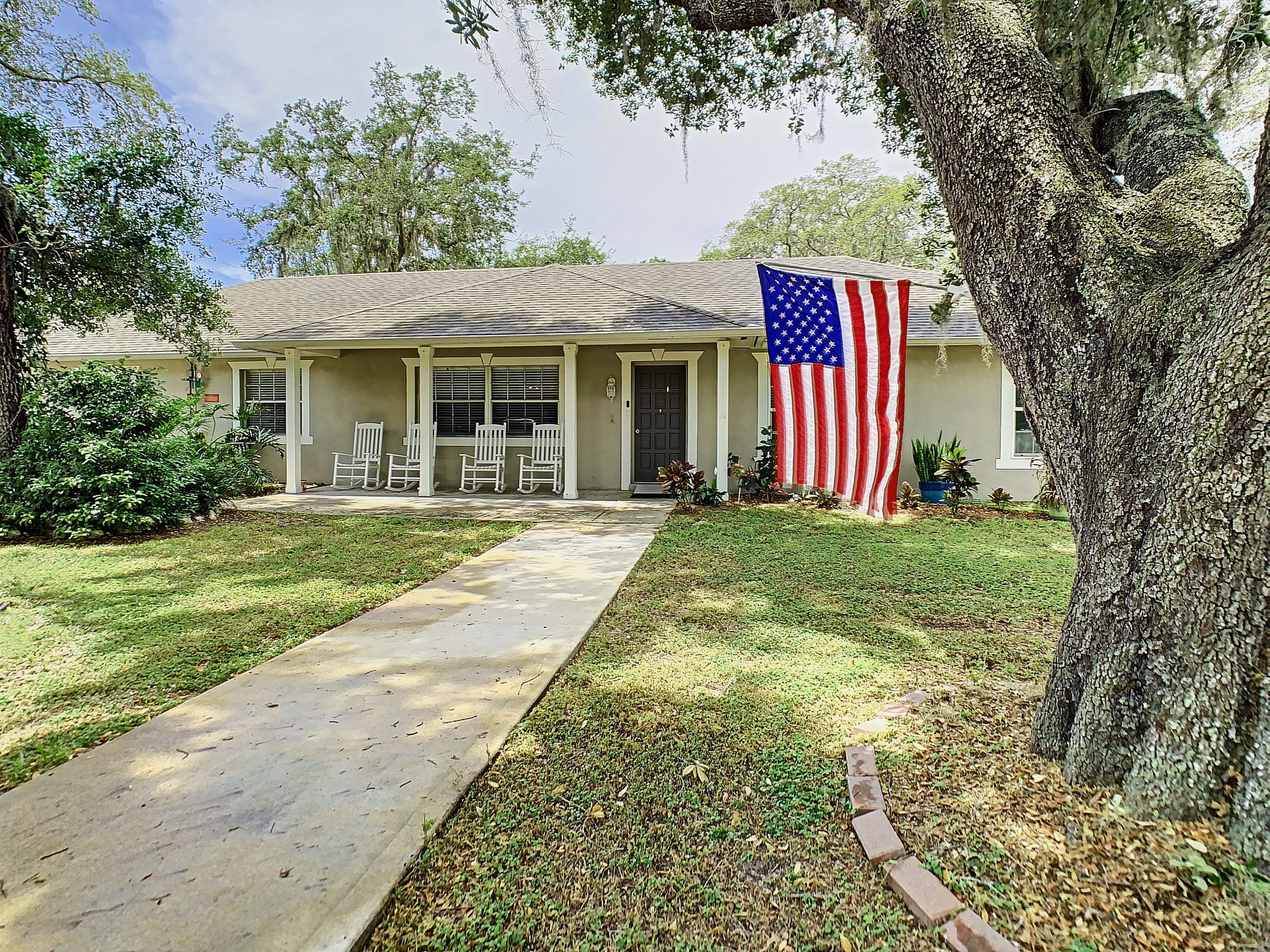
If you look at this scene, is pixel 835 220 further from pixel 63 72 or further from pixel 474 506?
pixel 63 72

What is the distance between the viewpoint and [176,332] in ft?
27.9

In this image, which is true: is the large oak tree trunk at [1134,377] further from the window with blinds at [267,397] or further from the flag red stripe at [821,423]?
the window with blinds at [267,397]

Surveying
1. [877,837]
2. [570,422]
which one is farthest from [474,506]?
[877,837]

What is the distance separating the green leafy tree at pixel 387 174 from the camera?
21.8 m

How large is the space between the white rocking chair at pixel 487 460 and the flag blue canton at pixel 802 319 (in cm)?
713

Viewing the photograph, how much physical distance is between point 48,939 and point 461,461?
9.89m

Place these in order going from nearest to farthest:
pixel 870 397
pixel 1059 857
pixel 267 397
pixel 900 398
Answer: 1. pixel 1059 857
2. pixel 900 398
3. pixel 870 397
4. pixel 267 397

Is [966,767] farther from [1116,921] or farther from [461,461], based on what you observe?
[461,461]

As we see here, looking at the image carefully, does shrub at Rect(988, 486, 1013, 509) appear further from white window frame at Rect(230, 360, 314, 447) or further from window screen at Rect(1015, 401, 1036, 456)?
white window frame at Rect(230, 360, 314, 447)

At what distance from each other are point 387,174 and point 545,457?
16417 millimetres

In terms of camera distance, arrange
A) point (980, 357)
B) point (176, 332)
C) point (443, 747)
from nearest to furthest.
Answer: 1. point (443, 747)
2. point (176, 332)
3. point (980, 357)

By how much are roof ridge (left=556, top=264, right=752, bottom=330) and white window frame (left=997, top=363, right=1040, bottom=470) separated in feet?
14.2

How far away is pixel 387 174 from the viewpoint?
71.8ft

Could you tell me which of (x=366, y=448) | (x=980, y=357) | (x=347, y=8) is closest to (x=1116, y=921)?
(x=347, y=8)
